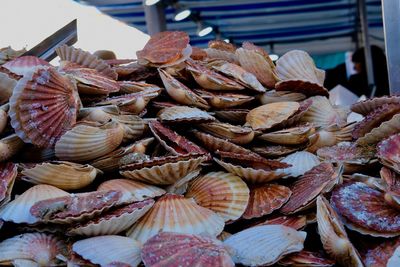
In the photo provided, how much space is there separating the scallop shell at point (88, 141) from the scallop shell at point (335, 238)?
435mm

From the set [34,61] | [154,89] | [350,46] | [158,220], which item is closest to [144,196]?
[158,220]

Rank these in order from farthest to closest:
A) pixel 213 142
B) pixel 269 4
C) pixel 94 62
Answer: pixel 269 4 → pixel 94 62 → pixel 213 142

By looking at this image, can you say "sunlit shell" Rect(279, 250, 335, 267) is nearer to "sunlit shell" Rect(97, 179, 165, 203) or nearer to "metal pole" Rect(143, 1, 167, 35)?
"sunlit shell" Rect(97, 179, 165, 203)

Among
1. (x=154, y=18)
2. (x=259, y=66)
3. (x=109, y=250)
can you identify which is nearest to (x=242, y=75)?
(x=259, y=66)

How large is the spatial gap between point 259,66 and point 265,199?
1.49 ft

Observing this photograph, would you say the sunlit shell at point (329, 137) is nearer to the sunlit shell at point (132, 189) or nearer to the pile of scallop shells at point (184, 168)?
the pile of scallop shells at point (184, 168)

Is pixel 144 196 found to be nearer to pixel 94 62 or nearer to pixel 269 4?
pixel 94 62

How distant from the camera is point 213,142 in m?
1.18

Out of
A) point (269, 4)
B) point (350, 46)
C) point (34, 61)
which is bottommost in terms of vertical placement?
point (350, 46)

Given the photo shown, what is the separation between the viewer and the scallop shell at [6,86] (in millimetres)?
1135

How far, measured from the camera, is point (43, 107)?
1089 mm

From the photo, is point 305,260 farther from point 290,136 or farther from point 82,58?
point 82,58

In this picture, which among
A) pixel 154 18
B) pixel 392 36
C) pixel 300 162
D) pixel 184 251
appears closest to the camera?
pixel 184 251

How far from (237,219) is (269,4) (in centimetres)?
465
